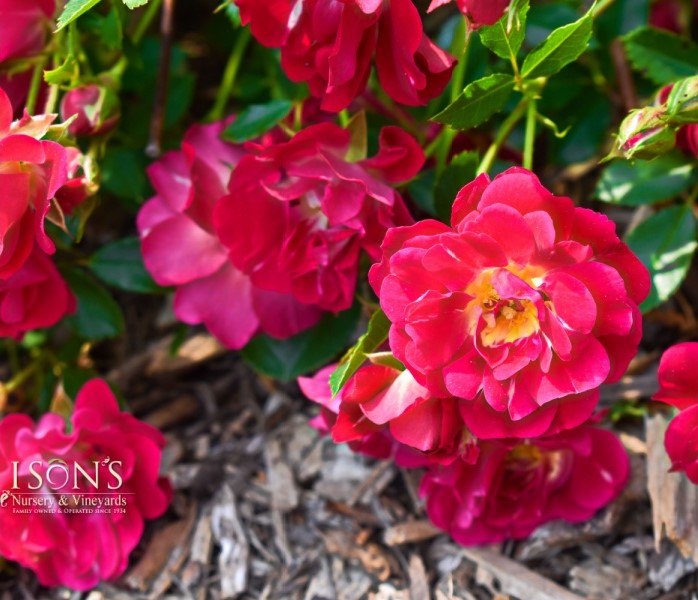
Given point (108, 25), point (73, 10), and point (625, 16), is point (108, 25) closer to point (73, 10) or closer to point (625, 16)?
point (73, 10)

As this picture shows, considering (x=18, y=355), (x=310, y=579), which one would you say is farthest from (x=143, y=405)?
(x=310, y=579)

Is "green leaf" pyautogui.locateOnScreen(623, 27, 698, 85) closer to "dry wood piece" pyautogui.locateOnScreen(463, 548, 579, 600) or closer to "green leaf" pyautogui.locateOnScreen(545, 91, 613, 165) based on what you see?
"green leaf" pyautogui.locateOnScreen(545, 91, 613, 165)

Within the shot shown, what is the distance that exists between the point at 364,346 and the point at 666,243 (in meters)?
0.42

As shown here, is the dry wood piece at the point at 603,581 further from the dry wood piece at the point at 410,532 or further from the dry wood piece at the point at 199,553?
the dry wood piece at the point at 199,553

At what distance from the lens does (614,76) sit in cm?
118

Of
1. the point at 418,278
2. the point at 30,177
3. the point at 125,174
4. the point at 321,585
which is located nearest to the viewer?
the point at 418,278

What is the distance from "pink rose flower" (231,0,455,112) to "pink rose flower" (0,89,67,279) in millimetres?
199

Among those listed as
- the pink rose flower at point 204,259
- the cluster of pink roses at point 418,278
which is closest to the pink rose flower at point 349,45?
the cluster of pink roses at point 418,278

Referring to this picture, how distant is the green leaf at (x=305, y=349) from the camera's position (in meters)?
0.99

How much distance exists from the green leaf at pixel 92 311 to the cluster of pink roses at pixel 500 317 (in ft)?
1.27

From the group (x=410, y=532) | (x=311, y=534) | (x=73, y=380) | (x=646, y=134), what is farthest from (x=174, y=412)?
(x=646, y=134)

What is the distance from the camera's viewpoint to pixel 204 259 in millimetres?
934

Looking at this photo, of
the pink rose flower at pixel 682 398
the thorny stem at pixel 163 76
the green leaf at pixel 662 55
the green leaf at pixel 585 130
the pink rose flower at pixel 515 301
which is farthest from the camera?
the green leaf at pixel 585 130

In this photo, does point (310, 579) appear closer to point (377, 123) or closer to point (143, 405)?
point (143, 405)
